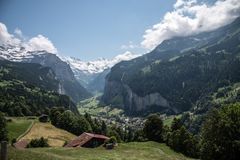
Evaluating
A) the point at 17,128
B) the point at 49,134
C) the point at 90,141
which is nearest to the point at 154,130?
the point at 90,141

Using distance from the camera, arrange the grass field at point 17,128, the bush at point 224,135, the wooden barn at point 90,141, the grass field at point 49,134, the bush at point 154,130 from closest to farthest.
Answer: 1. the bush at point 224,135
2. the wooden barn at point 90,141
3. the bush at point 154,130
4. the grass field at point 49,134
5. the grass field at point 17,128

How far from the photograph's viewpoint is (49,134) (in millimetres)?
159375

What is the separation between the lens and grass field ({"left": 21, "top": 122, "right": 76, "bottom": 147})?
479 feet

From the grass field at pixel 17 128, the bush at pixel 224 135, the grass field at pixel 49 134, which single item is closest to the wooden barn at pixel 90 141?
the grass field at pixel 49 134

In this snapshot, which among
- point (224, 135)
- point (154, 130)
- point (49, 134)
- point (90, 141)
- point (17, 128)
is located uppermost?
point (17, 128)

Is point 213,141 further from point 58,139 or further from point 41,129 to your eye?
point 41,129

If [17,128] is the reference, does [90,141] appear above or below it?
below

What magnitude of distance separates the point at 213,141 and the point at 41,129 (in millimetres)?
113482

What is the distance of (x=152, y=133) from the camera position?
121m

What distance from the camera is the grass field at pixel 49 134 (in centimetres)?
14612

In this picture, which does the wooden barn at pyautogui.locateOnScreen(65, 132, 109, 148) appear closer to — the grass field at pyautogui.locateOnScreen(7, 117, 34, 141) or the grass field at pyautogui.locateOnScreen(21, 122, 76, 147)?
the grass field at pyautogui.locateOnScreen(21, 122, 76, 147)

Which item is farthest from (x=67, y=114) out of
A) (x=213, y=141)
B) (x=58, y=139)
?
(x=213, y=141)

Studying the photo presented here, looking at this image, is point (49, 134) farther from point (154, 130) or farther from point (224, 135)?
point (224, 135)

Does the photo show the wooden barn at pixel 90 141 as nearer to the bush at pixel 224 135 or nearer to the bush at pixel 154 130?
the bush at pixel 154 130
